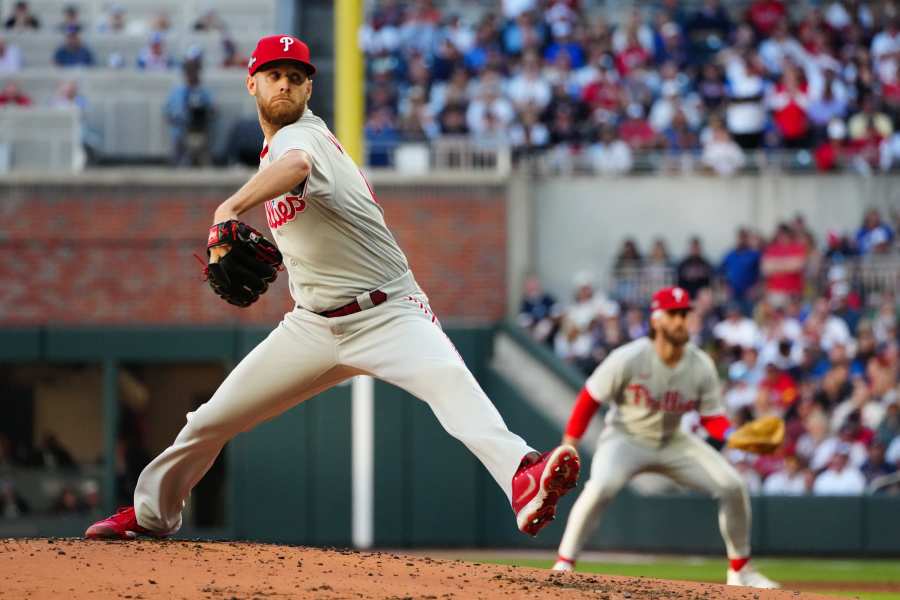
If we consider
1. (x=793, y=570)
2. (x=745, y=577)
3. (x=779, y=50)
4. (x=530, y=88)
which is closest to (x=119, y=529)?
(x=745, y=577)

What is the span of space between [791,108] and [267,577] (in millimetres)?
13560

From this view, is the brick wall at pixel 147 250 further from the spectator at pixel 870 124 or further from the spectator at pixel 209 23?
the spectator at pixel 870 124

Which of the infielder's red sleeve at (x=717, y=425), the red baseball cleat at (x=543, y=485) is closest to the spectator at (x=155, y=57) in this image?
the infielder's red sleeve at (x=717, y=425)

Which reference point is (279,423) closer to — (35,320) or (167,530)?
(35,320)

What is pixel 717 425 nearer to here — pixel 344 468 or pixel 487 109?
pixel 344 468

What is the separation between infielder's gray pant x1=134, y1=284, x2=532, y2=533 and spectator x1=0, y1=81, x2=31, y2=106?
519 inches

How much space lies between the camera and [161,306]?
58.6ft

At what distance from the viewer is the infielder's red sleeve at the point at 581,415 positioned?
9406 mm

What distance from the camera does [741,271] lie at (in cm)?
1716

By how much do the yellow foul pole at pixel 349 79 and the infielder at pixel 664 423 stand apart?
701 centimetres

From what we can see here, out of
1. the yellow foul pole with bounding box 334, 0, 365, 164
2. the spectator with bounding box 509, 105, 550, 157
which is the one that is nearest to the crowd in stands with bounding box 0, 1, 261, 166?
the yellow foul pole with bounding box 334, 0, 365, 164

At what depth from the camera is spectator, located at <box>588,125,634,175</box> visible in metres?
18.2

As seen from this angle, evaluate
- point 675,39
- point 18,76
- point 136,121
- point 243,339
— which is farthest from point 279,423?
point 675,39

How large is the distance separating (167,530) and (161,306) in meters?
11.2
